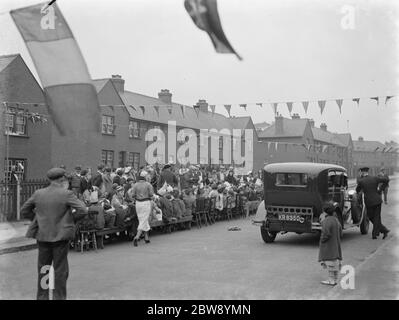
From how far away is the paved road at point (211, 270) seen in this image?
22.9ft

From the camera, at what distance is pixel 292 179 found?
12195mm

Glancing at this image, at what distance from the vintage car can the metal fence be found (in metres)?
8.06

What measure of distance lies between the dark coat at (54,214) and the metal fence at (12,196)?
9.81 meters

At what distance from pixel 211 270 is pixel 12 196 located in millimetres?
9479

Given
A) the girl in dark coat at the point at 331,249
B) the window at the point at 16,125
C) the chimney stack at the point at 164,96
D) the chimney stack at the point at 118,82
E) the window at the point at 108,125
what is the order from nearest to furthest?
the girl in dark coat at the point at 331,249 → the window at the point at 16,125 → the window at the point at 108,125 → the chimney stack at the point at 118,82 → the chimney stack at the point at 164,96

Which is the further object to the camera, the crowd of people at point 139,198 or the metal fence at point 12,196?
the metal fence at point 12,196

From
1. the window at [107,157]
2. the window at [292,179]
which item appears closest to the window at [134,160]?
the window at [107,157]

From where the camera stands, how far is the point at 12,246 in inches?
417

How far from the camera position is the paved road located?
699 centimetres

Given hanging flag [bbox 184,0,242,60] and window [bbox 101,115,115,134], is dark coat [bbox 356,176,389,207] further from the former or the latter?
window [bbox 101,115,115,134]

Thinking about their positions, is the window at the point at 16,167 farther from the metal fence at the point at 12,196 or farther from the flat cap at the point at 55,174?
the flat cap at the point at 55,174

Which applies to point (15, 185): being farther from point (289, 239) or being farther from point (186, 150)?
point (186, 150)

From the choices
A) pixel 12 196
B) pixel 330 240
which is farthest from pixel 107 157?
pixel 330 240

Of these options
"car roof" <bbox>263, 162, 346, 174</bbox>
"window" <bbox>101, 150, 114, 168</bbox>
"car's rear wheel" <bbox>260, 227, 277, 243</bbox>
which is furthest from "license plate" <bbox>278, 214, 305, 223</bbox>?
"window" <bbox>101, 150, 114, 168</bbox>
